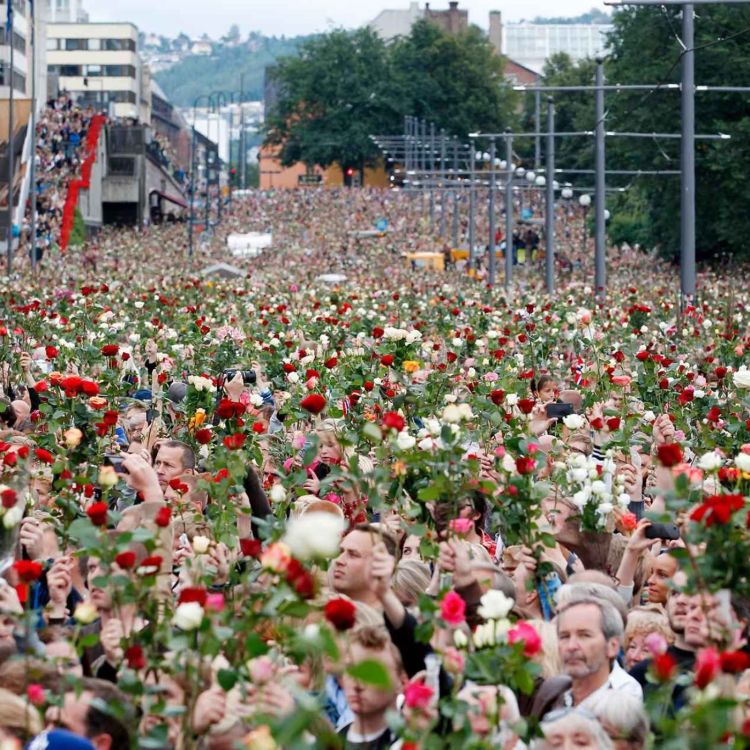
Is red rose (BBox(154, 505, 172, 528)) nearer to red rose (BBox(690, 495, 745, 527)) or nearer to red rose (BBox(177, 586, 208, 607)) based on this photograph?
red rose (BBox(177, 586, 208, 607))

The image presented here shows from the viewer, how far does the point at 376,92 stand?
143m

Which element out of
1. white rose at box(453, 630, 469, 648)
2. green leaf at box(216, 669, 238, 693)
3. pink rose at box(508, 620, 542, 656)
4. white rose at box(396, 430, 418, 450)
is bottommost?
green leaf at box(216, 669, 238, 693)

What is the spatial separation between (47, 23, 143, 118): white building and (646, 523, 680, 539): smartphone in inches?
6829

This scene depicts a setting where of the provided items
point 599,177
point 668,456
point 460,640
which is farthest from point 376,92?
point 460,640

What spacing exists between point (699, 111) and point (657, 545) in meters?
50.6

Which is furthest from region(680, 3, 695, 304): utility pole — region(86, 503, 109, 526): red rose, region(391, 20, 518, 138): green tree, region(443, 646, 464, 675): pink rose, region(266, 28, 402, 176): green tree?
region(266, 28, 402, 176): green tree

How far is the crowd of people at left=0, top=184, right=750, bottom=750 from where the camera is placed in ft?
19.7

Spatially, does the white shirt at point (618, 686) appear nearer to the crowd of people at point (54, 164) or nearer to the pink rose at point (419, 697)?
the pink rose at point (419, 697)

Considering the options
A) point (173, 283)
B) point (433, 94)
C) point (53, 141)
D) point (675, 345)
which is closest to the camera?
point (675, 345)

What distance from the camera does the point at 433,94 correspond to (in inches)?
5655

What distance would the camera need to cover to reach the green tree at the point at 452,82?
142 metres

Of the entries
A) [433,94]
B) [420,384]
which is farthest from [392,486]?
[433,94]

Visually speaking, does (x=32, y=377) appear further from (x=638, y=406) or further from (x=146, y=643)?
(x=146, y=643)

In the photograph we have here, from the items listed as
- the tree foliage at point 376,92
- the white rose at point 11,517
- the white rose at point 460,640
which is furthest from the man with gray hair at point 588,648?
the tree foliage at point 376,92
